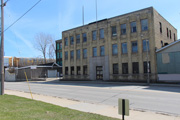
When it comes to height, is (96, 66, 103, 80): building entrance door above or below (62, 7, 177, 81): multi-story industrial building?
below

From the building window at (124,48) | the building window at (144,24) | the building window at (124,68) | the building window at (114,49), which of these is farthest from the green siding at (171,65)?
the building window at (114,49)

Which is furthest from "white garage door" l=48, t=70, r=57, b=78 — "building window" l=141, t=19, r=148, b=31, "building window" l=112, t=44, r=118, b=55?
"building window" l=141, t=19, r=148, b=31

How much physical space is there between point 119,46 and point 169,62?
28.9 ft

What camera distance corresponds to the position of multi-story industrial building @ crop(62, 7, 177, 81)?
26484mm

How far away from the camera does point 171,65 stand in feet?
80.0

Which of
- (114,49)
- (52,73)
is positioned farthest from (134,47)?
(52,73)

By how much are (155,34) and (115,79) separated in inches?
403

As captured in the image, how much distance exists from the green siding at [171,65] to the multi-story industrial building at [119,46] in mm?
724

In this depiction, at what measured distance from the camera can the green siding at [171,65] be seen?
2380cm

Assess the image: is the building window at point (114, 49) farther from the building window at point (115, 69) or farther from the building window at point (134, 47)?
the building window at point (134, 47)

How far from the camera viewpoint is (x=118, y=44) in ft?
97.9

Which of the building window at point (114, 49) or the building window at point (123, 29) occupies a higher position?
the building window at point (123, 29)

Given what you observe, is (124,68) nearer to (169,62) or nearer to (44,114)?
(169,62)

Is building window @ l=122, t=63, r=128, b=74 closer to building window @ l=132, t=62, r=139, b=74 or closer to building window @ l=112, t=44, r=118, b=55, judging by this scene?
building window @ l=132, t=62, r=139, b=74
